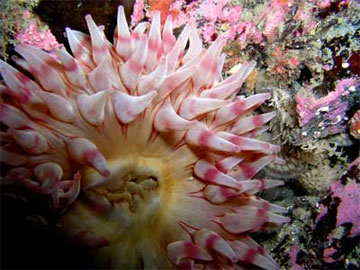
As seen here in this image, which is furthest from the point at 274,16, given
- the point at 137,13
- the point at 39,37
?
the point at 39,37

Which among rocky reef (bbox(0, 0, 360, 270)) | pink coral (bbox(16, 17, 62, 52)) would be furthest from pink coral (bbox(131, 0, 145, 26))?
pink coral (bbox(16, 17, 62, 52))

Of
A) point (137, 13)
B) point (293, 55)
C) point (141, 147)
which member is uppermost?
point (137, 13)

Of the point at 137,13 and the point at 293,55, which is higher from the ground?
the point at 137,13

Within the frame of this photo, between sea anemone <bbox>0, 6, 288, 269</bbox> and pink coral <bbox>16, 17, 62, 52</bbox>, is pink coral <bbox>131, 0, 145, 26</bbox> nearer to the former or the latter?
sea anemone <bbox>0, 6, 288, 269</bbox>

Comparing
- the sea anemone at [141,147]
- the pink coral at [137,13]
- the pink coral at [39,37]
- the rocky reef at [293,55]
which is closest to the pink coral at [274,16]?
the rocky reef at [293,55]

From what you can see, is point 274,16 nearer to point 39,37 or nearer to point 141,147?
point 141,147

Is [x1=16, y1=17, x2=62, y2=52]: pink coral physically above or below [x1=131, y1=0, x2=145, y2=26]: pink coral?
below

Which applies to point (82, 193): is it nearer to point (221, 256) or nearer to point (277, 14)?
point (221, 256)

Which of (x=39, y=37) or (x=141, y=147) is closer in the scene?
(x=141, y=147)
